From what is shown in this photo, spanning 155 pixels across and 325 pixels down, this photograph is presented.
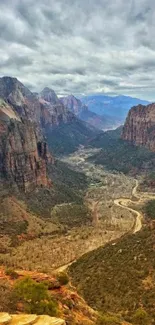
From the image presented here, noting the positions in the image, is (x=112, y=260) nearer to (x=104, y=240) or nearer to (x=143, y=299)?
(x=143, y=299)

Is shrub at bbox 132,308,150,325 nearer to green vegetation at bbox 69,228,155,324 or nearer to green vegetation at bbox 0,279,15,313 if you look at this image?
green vegetation at bbox 69,228,155,324

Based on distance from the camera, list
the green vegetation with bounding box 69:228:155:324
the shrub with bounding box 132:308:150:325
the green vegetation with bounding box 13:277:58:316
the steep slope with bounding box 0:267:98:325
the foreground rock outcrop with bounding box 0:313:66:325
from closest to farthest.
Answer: the foreground rock outcrop with bounding box 0:313:66:325, the green vegetation with bounding box 13:277:58:316, the steep slope with bounding box 0:267:98:325, the shrub with bounding box 132:308:150:325, the green vegetation with bounding box 69:228:155:324

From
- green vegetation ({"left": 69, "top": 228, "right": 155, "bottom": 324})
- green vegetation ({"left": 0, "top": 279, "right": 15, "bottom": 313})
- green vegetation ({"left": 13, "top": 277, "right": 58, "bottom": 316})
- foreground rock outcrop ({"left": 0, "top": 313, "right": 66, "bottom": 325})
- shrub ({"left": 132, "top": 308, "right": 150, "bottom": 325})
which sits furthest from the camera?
green vegetation ({"left": 69, "top": 228, "right": 155, "bottom": 324})

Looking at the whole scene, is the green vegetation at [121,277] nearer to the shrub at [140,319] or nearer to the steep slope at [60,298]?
the shrub at [140,319]

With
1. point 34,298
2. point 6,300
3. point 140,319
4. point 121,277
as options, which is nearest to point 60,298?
point 34,298

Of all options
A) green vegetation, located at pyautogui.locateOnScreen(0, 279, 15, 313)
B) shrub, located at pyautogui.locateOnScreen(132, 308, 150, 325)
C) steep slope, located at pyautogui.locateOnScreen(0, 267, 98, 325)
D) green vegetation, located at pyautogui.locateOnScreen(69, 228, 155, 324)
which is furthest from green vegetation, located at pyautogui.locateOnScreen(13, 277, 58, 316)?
green vegetation, located at pyautogui.locateOnScreen(69, 228, 155, 324)

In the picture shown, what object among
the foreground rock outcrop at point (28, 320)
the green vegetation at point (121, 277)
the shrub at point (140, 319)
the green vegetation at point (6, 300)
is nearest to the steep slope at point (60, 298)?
the green vegetation at point (6, 300)
